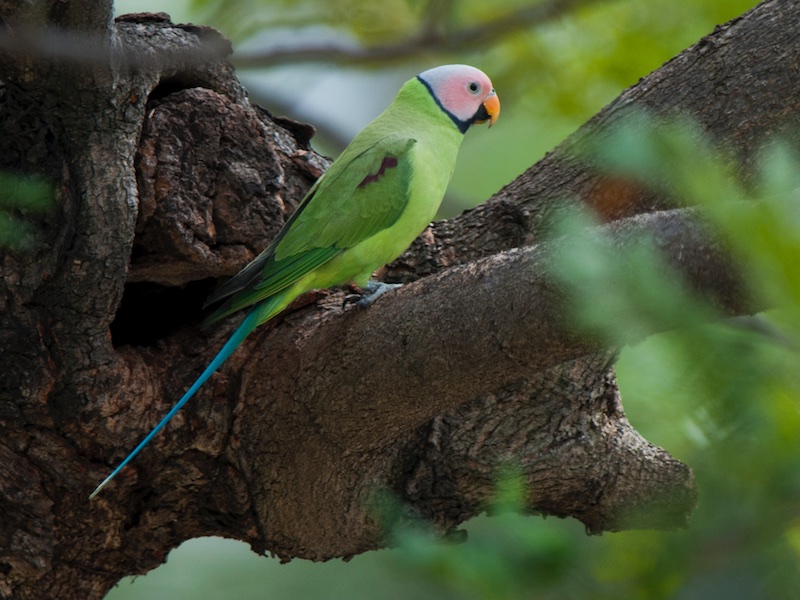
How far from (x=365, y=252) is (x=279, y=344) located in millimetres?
454

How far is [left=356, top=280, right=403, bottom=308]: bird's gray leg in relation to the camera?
2.56 metres

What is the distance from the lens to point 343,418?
258cm

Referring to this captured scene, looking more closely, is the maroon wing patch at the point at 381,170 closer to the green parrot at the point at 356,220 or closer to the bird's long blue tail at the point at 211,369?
the green parrot at the point at 356,220

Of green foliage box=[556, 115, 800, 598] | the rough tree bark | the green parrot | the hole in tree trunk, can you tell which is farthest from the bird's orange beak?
green foliage box=[556, 115, 800, 598]

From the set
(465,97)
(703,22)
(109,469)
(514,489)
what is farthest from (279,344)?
(703,22)

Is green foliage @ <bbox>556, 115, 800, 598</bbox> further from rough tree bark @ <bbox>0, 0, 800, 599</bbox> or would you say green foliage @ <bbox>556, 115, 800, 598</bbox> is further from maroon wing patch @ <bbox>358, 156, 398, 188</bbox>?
maroon wing patch @ <bbox>358, 156, 398, 188</bbox>

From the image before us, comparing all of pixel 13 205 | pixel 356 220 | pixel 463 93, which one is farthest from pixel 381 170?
pixel 13 205

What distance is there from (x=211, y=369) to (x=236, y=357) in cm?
16

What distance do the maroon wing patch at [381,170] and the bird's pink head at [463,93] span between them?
0.61 m

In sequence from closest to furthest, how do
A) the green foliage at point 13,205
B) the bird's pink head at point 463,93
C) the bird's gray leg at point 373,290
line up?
the green foliage at point 13,205 → the bird's gray leg at point 373,290 → the bird's pink head at point 463,93

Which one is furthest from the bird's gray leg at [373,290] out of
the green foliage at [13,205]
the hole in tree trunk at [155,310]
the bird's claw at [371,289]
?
the green foliage at [13,205]

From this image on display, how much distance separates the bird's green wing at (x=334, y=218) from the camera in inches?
108

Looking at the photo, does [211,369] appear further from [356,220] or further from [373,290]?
[356,220]

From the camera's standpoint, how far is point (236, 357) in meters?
2.81
